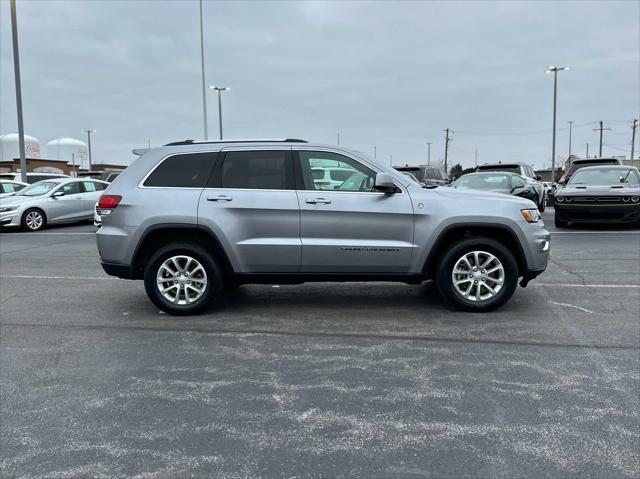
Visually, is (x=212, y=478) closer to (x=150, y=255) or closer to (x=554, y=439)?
(x=554, y=439)

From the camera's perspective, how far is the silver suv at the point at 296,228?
585 cm

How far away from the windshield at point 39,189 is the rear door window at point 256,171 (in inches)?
530

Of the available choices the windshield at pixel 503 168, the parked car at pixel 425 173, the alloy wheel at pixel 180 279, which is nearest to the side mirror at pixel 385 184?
the alloy wheel at pixel 180 279

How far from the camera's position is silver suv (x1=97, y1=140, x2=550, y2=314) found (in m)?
5.85

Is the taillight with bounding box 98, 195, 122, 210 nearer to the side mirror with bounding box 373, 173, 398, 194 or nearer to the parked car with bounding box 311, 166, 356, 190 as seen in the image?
the parked car with bounding box 311, 166, 356, 190

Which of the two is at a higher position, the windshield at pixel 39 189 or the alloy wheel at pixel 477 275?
the windshield at pixel 39 189

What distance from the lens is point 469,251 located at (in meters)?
5.93

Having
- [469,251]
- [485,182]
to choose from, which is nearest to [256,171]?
[469,251]

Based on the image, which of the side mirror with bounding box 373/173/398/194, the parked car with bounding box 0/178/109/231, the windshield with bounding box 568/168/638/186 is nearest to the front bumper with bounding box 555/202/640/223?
the windshield with bounding box 568/168/638/186

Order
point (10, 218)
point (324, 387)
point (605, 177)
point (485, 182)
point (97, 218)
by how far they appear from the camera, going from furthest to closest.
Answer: point (10, 218)
point (485, 182)
point (605, 177)
point (97, 218)
point (324, 387)

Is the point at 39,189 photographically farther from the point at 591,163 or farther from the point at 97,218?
the point at 591,163

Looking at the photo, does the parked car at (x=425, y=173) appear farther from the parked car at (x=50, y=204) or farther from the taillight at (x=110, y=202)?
the taillight at (x=110, y=202)

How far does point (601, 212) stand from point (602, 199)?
1.02 feet

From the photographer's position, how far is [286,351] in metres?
4.86
